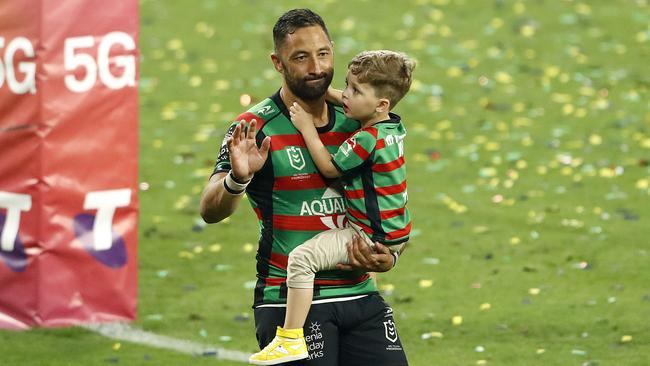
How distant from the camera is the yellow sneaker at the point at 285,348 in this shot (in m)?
5.68

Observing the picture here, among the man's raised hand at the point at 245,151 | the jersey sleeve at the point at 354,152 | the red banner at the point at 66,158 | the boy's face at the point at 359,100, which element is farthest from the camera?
the red banner at the point at 66,158

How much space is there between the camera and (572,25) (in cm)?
1888

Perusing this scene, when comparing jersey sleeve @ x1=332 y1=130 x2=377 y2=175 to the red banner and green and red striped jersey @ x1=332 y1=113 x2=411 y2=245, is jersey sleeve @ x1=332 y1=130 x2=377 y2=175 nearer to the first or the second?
green and red striped jersey @ x1=332 y1=113 x2=411 y2=245

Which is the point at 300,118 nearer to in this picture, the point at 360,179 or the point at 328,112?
the point at 328,112

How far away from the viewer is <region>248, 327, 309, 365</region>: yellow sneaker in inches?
224

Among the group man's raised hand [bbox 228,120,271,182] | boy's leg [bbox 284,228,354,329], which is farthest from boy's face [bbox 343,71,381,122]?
boy's leg [bbox 284,228,354,329]

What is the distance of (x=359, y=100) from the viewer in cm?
574

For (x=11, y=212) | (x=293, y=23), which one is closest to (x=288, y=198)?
(x=293, y=23)

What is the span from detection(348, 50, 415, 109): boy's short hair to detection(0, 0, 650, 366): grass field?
3.25 metres

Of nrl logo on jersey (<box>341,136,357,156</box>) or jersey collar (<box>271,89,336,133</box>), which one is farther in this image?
jersey collar (<box>271,89,336,133</box>)

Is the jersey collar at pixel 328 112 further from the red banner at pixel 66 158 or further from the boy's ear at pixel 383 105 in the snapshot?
the red banner at pixel 66 158

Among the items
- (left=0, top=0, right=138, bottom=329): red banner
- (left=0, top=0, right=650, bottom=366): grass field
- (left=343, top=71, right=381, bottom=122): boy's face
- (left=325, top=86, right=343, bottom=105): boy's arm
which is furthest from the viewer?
(left=0, top=0, right=650, bottom=366): grass field

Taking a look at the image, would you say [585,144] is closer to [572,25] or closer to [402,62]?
[572,25]

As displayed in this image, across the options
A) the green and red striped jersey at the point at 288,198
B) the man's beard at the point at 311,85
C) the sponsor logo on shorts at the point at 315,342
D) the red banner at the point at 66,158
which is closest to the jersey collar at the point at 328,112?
the green and red striped jersey at the point at 288,198
